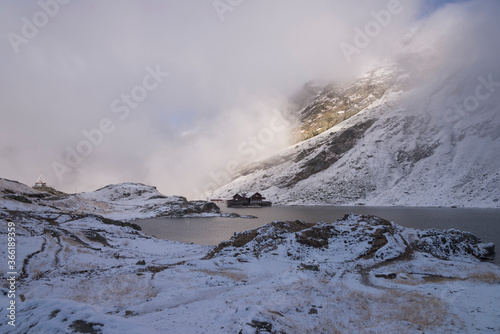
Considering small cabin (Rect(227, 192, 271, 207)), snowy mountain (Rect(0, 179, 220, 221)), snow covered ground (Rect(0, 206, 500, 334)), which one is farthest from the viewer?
small cabin (Rect(227, 192, 271, 207))

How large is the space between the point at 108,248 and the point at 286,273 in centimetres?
2260

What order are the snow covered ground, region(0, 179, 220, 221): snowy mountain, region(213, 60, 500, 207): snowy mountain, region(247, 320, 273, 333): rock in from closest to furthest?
region(247, 320, 273, 333): rock < the snow covered ground < region(0, 179, 220, 221): snowy mountain < region(213, 60, 500, 207): snowy mountain

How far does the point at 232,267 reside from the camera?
76.5 ft

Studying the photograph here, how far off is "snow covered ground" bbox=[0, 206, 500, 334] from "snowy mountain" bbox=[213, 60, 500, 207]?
74217 mm

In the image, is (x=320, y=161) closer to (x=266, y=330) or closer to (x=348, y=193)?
(x=348, y=193)

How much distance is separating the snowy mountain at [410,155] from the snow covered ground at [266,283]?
243ft

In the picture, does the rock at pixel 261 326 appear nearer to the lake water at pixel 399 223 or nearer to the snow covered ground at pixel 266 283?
the snow covered ground at pixel 266 283

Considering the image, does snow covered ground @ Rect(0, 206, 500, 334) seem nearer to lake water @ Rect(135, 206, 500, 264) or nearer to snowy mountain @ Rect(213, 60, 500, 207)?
lake water @ Rect(135, 206, 500, 264)

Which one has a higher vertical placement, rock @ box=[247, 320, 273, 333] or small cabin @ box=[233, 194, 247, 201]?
small cabin @ box=[233, 194, 247, 201]

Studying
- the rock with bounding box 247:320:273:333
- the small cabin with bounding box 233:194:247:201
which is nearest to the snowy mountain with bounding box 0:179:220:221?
the small cabin with bounding box 233:194:247:201

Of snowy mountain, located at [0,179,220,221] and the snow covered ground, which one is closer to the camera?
the snow covered ground

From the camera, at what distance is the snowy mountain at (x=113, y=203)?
5472 centimetres

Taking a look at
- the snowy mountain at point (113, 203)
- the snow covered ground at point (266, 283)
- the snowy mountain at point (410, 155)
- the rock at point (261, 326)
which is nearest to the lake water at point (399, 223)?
the snow covered ground at point (266, 283)

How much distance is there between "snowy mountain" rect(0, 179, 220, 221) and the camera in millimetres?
54719
